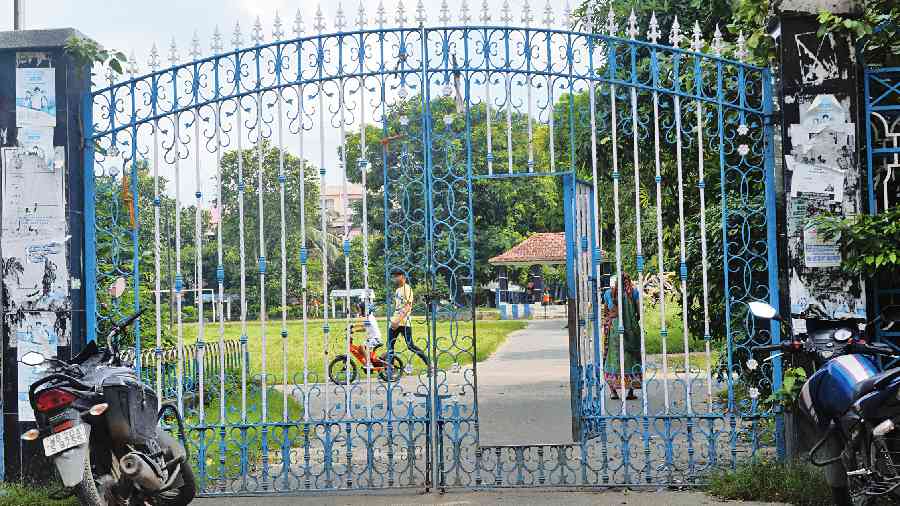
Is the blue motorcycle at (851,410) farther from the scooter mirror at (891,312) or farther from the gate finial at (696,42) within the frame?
the gate finial at (696,42)

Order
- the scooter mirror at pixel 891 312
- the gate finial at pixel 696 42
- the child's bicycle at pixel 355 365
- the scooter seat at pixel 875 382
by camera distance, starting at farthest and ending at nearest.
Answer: the child's bicycle at pixel 355 365, the gate finial at pixel 696 42, the scooter mirror at pixel 891 312, the scooter seat at pixel 875 382

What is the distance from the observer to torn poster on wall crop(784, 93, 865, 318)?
21.4 feet

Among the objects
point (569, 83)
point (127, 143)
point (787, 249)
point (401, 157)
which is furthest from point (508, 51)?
point (127, 143)

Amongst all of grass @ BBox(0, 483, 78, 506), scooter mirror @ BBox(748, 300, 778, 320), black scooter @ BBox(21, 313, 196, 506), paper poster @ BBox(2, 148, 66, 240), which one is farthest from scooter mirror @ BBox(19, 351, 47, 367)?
scooter mirror @ BBox(748, 300, 778, 320)

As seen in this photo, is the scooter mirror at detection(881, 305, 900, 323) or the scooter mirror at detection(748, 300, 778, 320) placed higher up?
the scooter mirror at detection(748, 300, 778, 320)

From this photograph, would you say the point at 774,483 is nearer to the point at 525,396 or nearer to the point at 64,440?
the point at 64,440

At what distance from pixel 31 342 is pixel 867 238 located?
5.60 meters

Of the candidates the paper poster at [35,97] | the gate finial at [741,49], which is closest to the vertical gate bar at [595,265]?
the gate finial at [741,49]

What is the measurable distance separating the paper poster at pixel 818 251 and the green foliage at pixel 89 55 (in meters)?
4.91

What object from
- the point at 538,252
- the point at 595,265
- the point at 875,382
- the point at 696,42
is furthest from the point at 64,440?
the point at 538,252

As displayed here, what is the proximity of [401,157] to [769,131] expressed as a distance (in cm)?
255

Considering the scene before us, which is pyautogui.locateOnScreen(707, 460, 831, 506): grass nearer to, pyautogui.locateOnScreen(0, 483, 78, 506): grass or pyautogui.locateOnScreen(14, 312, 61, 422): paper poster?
pyautogui.locateOnScreen(0, 483, 78, 506): grass

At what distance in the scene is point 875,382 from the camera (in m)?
4.78

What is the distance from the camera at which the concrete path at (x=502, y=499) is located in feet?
21.1
